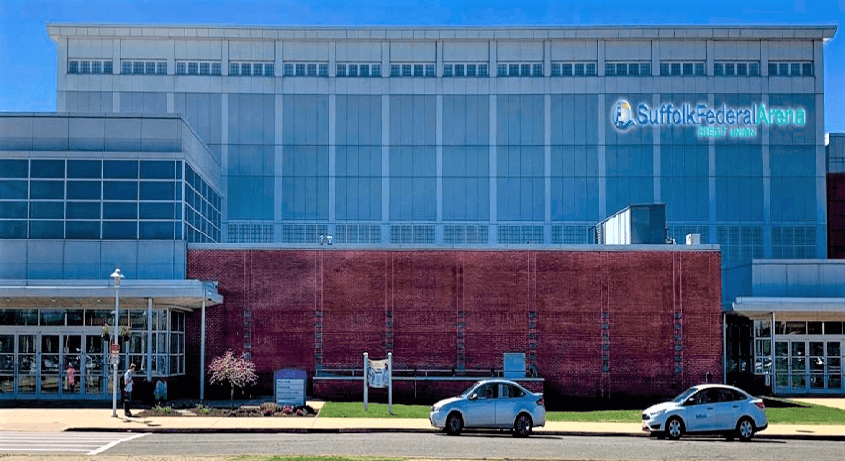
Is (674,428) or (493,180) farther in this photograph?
(493,180)

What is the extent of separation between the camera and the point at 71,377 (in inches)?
1607

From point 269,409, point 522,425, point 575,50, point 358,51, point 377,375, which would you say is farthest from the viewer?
point 358,51

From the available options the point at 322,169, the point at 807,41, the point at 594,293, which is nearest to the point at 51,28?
the point at 322,169

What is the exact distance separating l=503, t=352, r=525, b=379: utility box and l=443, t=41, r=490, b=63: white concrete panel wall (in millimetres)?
27774

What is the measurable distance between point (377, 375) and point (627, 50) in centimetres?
3593

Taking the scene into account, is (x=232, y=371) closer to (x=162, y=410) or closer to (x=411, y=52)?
(x=162, y=410)

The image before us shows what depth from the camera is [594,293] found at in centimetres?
4462

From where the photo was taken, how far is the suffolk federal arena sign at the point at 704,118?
2596 inches

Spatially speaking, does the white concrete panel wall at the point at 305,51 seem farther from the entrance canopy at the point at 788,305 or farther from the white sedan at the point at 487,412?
the white sedan at the point at 487,412

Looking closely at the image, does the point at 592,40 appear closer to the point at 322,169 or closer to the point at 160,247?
the point at 322,169

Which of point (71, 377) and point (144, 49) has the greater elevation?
point (144, 49)

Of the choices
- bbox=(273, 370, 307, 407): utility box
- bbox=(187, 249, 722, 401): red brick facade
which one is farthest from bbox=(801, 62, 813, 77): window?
bbox=(273, 370, 307, 407): utility box

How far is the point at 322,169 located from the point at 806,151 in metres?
30.2

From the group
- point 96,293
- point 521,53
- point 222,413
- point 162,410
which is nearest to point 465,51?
point 521,53
